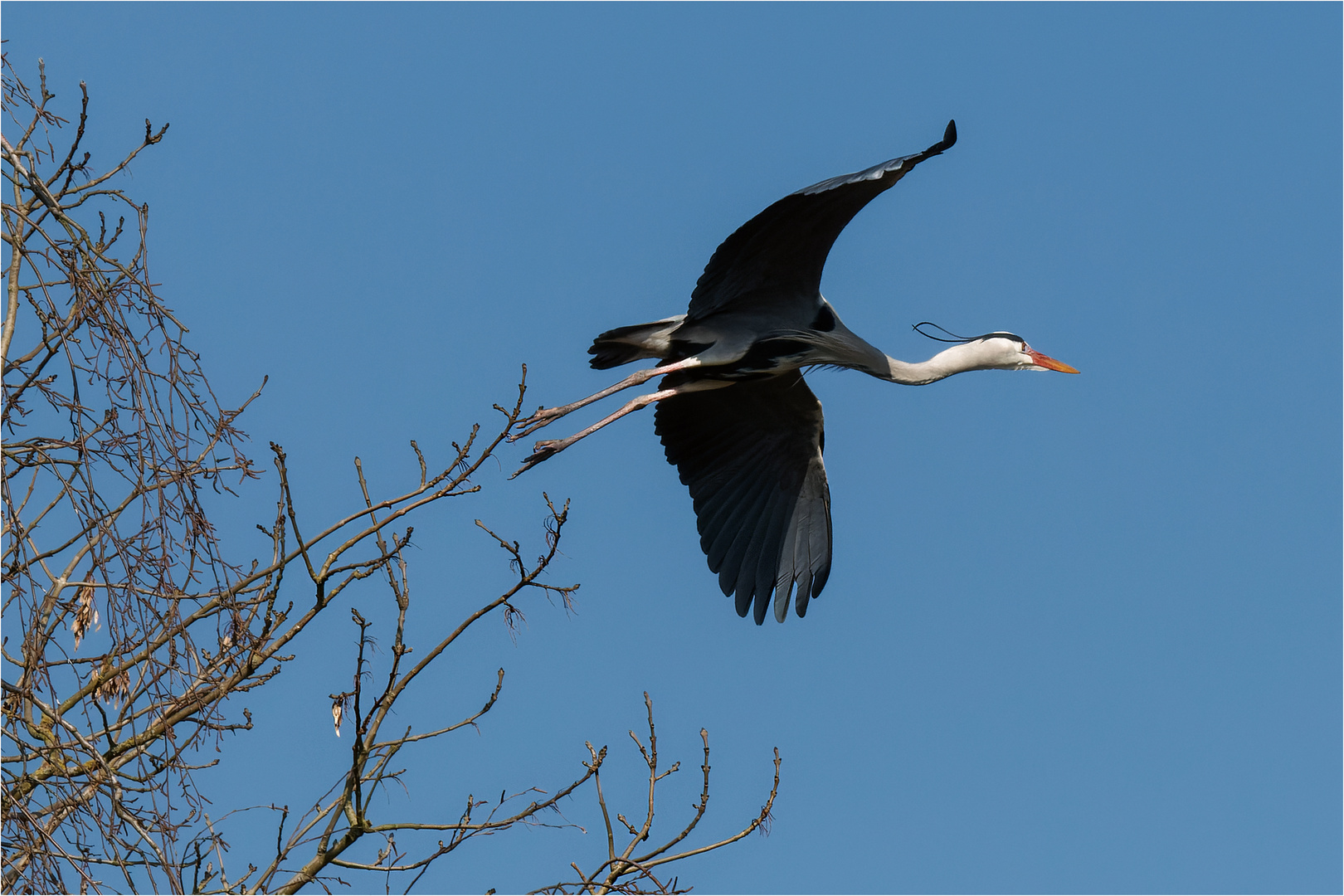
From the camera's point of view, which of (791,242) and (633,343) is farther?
(633,343)

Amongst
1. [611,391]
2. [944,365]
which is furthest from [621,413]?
[944,365]

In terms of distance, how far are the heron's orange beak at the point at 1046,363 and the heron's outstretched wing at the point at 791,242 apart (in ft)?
5.80

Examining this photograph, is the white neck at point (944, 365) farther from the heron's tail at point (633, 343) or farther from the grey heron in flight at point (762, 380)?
the heron's tail at point (633, 343)

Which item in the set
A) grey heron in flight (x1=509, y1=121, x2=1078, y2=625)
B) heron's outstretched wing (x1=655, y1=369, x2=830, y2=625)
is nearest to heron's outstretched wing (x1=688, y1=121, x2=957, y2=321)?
grey heron in flight (x1=509, y1=121, x2=1078, y2=625)

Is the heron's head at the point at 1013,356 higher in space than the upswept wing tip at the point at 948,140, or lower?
higher

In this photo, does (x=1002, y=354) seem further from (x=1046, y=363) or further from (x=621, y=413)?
(x=621, y=413)

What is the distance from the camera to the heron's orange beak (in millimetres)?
8078

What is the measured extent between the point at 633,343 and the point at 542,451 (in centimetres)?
107

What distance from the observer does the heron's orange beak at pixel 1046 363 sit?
8.08m

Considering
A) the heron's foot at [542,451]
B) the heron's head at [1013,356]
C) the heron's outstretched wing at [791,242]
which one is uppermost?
the heron's head at [1013,356]

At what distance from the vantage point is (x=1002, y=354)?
26.0 ft

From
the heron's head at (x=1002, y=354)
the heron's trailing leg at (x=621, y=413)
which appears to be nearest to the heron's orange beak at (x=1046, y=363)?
the heron's head at (x=1002, y=354)

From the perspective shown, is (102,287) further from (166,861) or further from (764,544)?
(764,544)

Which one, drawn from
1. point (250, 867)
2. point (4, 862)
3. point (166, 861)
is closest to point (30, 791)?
point (4, 862)
